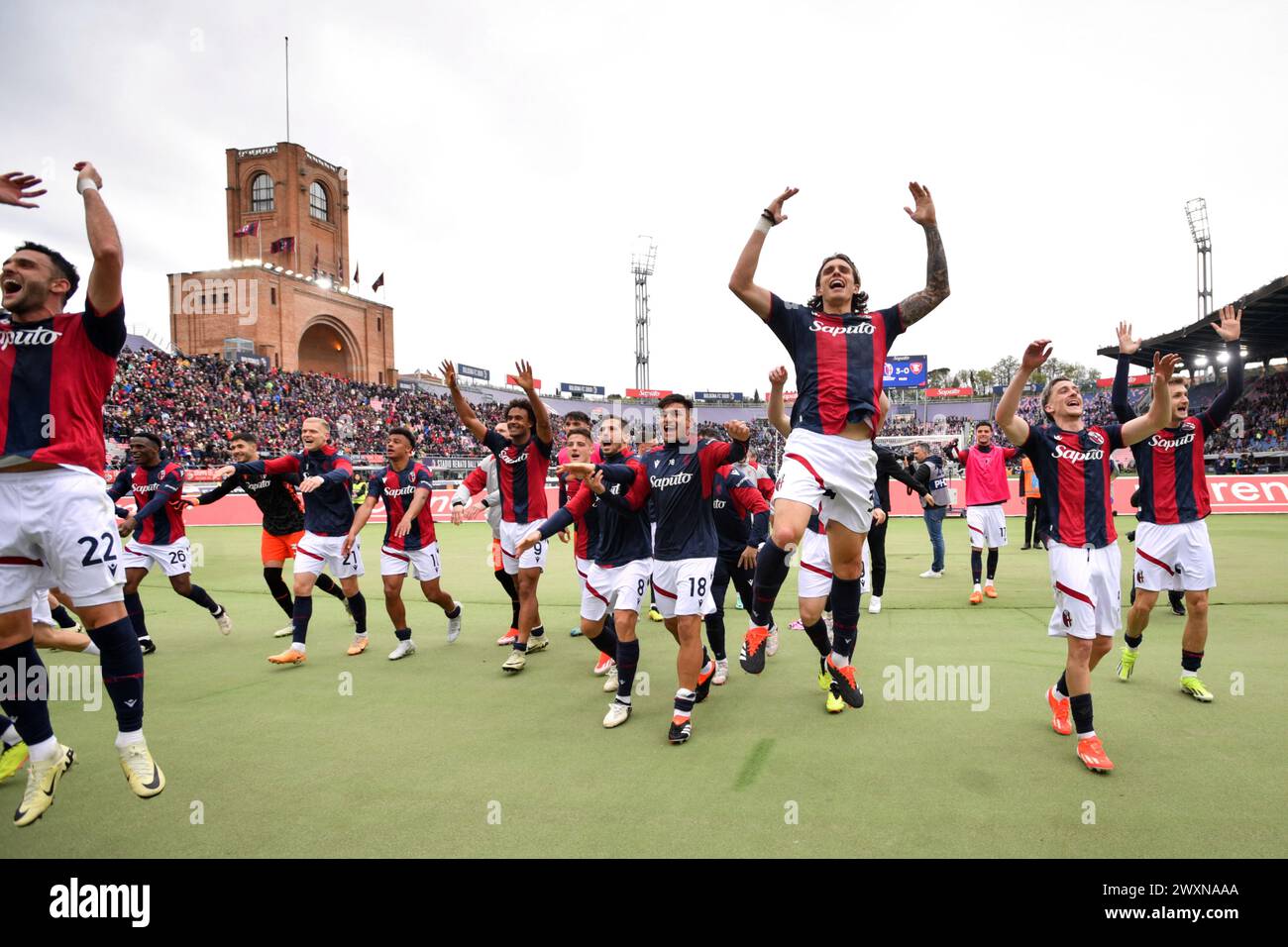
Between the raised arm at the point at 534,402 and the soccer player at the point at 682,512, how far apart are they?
1180mm

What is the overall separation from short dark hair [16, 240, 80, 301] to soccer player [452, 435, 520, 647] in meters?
3.43

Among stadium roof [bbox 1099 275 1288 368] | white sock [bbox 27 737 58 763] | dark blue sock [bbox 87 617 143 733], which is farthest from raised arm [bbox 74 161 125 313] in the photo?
stadium roof [bbox 1099 275 1288 368]

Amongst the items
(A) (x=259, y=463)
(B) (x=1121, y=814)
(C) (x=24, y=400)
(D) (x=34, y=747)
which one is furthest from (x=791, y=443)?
(A) (x=259, y=463)

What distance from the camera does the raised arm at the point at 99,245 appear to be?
10.2 ft

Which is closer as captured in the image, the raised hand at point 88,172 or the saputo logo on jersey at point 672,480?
the raised hand at point 88,172

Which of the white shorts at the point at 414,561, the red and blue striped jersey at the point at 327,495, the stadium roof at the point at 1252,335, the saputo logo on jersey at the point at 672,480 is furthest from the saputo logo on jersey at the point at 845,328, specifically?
the stadium roof at the point at 1252,335

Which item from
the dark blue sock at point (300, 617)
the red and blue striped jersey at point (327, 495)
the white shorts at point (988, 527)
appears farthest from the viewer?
the white shorts at point (988, 527)

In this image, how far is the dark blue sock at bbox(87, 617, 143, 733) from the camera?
130 inches

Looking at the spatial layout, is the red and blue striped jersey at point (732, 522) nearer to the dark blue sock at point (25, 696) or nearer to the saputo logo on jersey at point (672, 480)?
the saputo logo on jersey at point (672, 480)

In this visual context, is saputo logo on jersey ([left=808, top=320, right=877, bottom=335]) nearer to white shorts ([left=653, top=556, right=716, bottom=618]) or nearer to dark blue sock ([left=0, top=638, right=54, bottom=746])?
white shorts ([left=653, top=556, right=716, bottom=618])

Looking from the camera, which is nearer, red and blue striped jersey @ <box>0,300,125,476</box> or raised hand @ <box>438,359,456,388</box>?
red and blue striped jersey @ <box>0,300,125,476</box>

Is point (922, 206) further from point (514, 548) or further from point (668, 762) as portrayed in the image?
point (514, 548)

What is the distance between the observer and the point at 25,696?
331 cm
